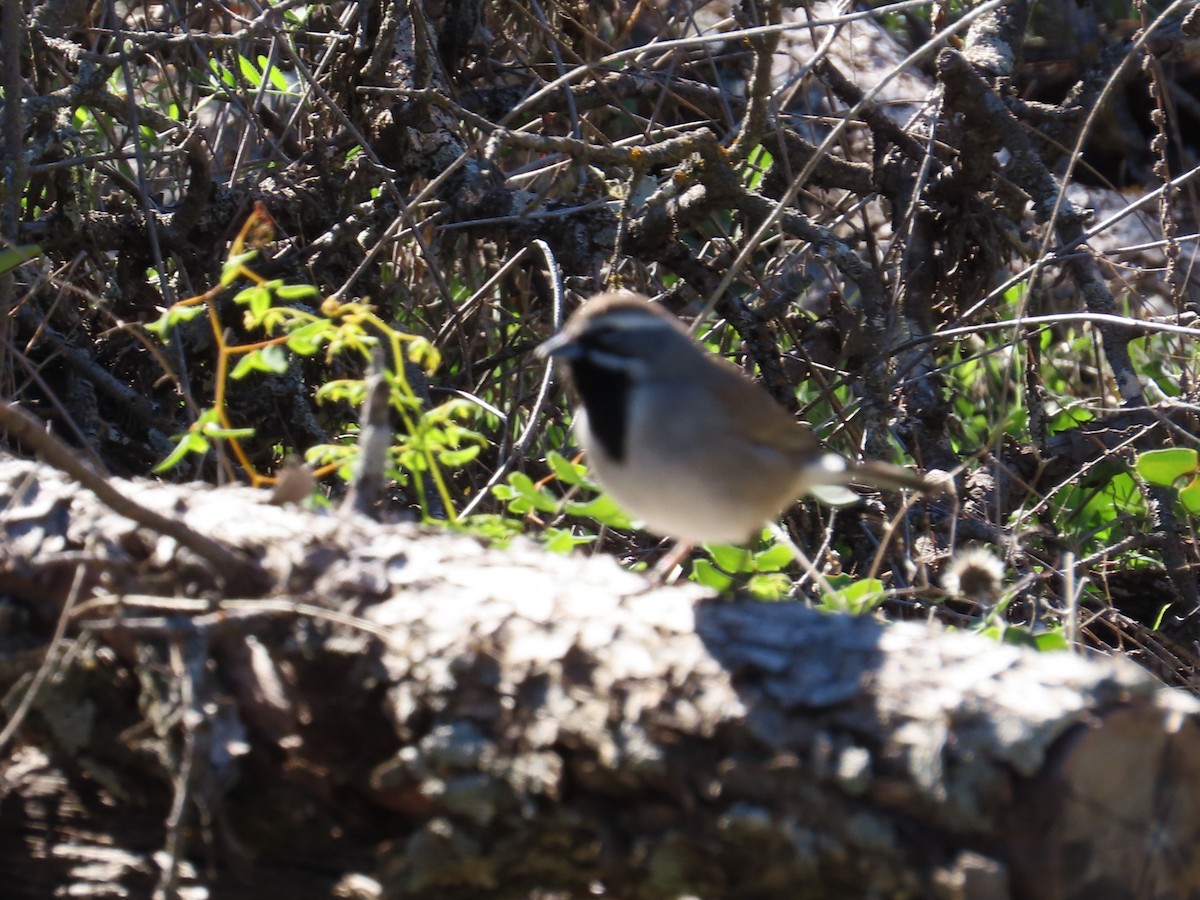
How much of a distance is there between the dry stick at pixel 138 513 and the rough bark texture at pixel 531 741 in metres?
0.05

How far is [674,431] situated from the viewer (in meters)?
3.12

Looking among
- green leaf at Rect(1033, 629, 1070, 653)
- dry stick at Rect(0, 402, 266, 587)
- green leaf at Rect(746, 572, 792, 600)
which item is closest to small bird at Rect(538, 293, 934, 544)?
green leaf at Rect(746, 572, 792, 600)

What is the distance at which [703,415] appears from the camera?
10.4 ft

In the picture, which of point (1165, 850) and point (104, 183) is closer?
point (1165, 850)

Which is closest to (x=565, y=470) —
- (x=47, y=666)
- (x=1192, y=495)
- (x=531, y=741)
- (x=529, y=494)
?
(x=529, y=494)

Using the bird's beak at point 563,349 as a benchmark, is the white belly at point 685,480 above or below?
below

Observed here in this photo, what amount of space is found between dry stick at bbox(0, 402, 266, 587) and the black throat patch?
1064 mm

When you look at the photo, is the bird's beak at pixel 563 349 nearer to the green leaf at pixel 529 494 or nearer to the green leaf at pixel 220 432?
the green leaf at pixel 529 494

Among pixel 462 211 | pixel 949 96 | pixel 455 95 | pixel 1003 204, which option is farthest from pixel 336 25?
pixel 1003 204

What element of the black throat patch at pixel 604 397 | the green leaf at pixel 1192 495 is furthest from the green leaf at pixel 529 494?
the green leaf at pixel 1192 495

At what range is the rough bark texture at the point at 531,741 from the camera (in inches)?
77.8

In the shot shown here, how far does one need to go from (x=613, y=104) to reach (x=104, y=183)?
214cm

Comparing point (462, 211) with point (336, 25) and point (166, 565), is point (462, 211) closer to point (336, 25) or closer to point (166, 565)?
point (336, 25)

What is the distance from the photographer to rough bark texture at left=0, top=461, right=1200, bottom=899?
1977 mm
